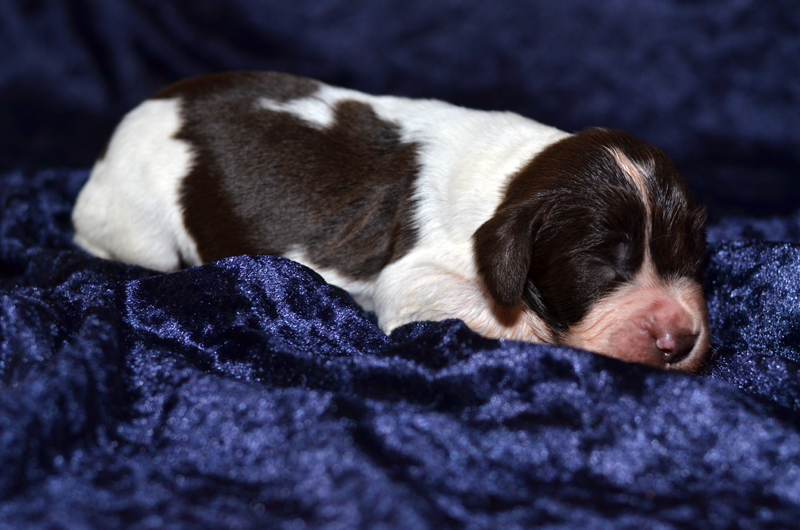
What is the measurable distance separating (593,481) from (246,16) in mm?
4149

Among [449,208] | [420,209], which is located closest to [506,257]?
[449,208]

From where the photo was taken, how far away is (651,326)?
2766 mm

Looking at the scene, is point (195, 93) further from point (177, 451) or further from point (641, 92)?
point (641, 92)

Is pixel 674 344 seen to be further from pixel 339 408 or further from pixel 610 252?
pixel 339 408

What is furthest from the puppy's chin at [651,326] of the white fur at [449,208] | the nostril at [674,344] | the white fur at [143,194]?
the white fur at [143,194]

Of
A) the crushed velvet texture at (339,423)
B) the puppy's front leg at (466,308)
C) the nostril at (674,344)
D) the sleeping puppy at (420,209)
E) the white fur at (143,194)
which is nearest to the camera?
the crushed velvet texture at (339,423)

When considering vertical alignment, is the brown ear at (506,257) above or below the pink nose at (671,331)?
above

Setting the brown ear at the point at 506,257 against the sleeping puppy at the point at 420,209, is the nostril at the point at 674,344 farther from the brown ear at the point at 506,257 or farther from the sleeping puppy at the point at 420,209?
the brown ear at the point at 506,257

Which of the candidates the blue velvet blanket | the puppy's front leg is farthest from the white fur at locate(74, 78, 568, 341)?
the blue velvet blanket

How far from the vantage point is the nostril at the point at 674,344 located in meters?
2.73

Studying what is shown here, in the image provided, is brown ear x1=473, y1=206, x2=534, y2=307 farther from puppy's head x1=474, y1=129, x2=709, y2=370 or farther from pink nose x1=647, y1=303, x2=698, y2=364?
pink nose x1=647, y1=303, x2=698, y2=364

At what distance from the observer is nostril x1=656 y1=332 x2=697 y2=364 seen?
2734 mm

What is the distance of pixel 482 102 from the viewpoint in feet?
17.4

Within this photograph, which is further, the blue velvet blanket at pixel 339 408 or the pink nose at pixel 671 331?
the pink nose at pixel 671 331
